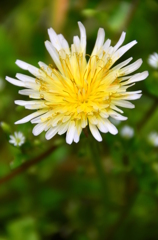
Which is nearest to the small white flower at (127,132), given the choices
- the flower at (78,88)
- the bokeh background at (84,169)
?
the bokeh background at (84,169)

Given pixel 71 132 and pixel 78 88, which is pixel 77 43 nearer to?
pixel 78 88

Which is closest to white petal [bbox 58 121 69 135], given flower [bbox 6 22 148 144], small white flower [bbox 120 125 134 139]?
flower [bbox 6 22 148 144]

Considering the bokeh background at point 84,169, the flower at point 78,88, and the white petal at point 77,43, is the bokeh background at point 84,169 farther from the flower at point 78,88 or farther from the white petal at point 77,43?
the white petal at point 77,43

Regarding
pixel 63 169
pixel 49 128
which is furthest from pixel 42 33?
pixel 49 128

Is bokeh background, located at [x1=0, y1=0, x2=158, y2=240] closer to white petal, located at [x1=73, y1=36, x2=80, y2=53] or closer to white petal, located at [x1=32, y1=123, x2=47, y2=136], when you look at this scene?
white petal, located at [x1=32, y1=123, x2=47, y2=136]

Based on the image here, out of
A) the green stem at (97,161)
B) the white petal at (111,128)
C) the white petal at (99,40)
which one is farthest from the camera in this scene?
the green stem at (97,161)
